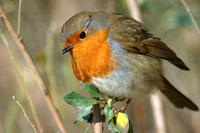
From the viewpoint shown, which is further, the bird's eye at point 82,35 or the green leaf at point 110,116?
the bird's eye at point 82,35

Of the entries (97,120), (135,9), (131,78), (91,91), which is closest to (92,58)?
(131,78)

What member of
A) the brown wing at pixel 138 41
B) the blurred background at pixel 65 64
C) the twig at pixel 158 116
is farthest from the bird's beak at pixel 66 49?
the blurred background at pixel 65 64

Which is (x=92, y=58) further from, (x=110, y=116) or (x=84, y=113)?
(x=110, y=116)

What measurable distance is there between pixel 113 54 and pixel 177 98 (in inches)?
46.1

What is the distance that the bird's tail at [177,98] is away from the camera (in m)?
3.38

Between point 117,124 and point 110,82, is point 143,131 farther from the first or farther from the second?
point 117,124

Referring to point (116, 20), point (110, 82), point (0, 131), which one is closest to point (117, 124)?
point (110, 82)

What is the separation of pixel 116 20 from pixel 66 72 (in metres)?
1.07

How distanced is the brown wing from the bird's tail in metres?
0.43

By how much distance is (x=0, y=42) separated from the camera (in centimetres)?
481

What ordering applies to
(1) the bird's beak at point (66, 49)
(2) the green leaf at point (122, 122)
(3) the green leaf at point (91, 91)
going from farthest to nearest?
(1) the bird's beak at point (66, 49)
(3) the green leaf at point (91, 91)
(2) the green leaf at point (122, 122)

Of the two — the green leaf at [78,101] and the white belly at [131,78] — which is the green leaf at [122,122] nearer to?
the green leaf at [78,101]

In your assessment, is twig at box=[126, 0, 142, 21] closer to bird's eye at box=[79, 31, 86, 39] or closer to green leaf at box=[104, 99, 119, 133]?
bird's eye at box=[79, 31, 86, 39]

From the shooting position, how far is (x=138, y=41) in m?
3.01
